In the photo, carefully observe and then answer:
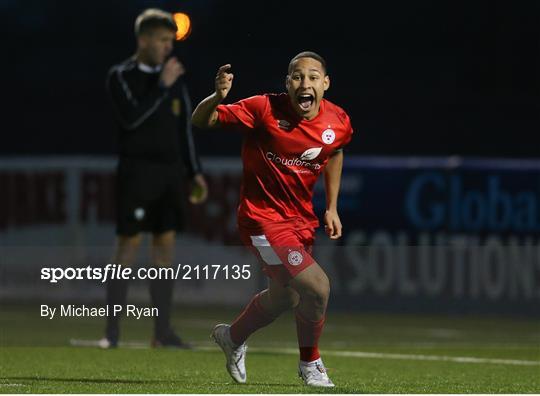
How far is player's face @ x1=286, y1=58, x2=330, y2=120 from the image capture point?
8094mm

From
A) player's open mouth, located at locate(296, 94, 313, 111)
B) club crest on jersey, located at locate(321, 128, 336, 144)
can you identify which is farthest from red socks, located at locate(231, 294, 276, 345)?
player's open mouth, located at locate(296, 94, 313, 111)

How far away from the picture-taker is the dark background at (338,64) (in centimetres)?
2162

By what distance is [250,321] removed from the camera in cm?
853

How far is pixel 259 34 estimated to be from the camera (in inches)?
901

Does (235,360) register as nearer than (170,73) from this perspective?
Yes

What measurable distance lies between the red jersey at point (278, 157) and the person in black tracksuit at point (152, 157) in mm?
2698

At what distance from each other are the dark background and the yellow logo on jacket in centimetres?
941

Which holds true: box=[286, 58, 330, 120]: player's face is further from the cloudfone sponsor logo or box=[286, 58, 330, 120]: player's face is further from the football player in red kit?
the cloudfone sponsor logo

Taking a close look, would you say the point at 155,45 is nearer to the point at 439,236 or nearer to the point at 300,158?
the point at 300,158

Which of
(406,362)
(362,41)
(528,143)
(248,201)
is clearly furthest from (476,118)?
(248,201)

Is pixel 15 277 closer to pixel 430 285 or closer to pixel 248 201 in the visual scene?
pixel 430 285

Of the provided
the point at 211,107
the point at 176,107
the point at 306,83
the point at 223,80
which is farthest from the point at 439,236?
the point at 223,80

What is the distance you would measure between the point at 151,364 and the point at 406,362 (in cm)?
175

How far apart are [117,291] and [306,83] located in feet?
11.9
